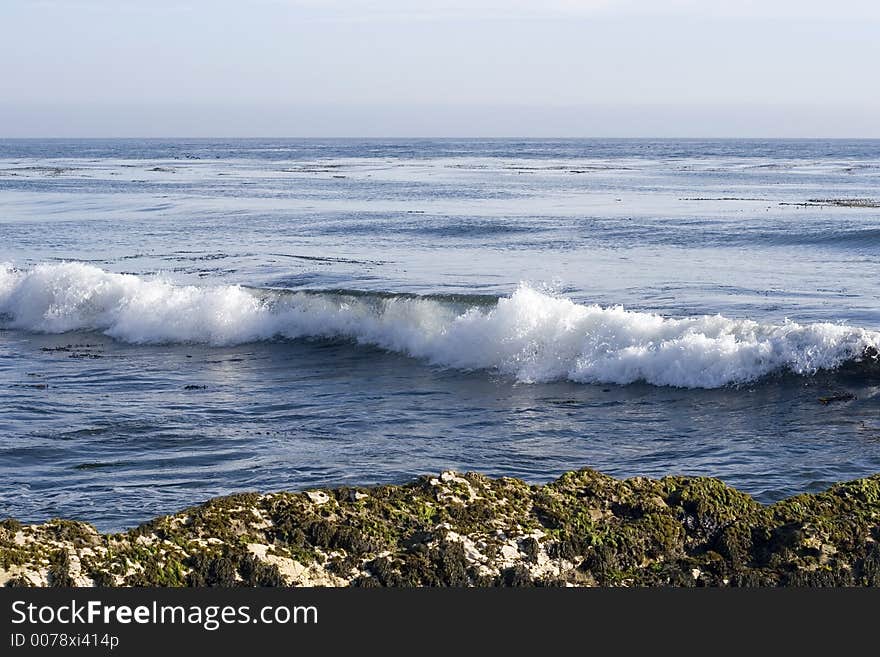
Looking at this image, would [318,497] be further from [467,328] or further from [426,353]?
[467,328]

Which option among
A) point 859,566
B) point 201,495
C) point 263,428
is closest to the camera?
point 859,566

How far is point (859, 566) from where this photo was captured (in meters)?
7.01

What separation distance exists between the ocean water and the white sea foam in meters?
0.05

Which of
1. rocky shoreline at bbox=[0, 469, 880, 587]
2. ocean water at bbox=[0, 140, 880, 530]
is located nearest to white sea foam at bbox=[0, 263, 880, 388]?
ocean water at bbox=[0, 140, 880, 530]

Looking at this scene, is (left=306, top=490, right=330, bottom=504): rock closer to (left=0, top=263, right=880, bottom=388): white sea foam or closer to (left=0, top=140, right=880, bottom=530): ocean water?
(left=0, top=140, right=880, bottom=530): ocean water

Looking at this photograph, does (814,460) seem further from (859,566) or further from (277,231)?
(277,231)

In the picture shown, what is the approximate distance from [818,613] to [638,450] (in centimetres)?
708

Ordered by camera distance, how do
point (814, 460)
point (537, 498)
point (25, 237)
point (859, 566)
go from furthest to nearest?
point (25, 237)
point (814, 460)
point (537, 498)
point (859, 566)

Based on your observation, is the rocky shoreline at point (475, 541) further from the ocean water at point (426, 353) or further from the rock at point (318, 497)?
the ocean water at point (426, 353)

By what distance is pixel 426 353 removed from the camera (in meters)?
20.1

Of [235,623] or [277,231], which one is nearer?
[235,623]

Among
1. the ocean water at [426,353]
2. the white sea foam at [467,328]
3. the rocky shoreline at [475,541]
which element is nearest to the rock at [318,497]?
the rocky shoreline at [475,541]

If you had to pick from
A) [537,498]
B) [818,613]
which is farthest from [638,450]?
[818,613]

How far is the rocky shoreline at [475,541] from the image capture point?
6.67m
